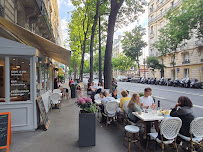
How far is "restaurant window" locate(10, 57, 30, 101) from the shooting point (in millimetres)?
4758

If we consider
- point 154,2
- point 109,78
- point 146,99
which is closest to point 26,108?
point 146,99

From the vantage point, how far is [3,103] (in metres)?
4.60

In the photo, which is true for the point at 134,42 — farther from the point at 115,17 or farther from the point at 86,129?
the point at 86,129

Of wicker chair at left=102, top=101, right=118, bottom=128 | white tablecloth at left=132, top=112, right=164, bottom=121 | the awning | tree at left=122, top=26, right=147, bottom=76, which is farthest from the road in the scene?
tree at left=122, top=26, right=147, bottom=76

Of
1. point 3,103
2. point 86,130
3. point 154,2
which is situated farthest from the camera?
point 154,2

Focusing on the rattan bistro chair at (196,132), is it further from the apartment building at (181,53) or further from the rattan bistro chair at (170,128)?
the apartment building at (181,53)

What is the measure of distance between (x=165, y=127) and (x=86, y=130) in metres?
1.95

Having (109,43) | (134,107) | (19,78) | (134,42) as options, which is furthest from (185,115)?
(134,42)

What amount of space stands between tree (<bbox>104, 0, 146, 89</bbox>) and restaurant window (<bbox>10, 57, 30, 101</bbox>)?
5.11 meters

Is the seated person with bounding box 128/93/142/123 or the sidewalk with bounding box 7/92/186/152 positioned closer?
the sidewalk with bounding box 7/92/186/152

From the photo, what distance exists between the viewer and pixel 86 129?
152 inches

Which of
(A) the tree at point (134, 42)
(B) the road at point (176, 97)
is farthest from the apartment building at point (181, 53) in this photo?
(B) the road at point (176, 97)

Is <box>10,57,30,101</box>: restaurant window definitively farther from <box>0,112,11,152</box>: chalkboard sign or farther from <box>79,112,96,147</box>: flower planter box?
<box>79,112,96,147</box>: flower planter box

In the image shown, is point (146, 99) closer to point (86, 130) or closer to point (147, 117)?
point (147, 117)
